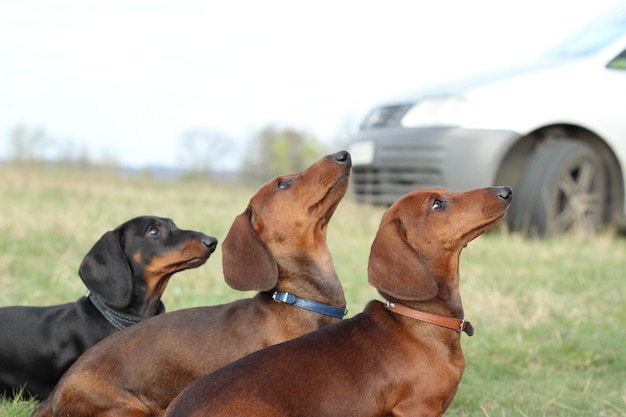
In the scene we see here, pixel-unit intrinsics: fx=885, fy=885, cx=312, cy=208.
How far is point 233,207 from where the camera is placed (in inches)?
591

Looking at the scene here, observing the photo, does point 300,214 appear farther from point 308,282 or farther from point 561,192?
point 561,192

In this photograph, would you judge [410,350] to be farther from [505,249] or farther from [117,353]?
[505,249]

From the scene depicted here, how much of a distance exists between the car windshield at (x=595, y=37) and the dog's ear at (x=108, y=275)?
6840 mm

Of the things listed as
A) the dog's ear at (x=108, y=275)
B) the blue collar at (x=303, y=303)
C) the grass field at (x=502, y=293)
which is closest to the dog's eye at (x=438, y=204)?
the blue collar at (x=303, y=303)

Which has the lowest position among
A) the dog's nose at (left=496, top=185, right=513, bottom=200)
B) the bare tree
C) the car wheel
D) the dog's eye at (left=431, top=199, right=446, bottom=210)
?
the bare tree

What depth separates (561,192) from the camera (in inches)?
410

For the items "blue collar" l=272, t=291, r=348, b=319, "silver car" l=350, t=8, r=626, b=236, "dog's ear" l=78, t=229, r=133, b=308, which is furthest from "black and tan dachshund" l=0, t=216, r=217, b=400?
"silver car" l=350, t=8, r=626, b=236

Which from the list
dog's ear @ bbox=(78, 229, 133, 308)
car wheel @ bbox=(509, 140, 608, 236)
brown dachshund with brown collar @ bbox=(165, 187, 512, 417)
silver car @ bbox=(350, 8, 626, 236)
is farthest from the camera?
car wheel @ bbox=(509, 140, 608, 236)

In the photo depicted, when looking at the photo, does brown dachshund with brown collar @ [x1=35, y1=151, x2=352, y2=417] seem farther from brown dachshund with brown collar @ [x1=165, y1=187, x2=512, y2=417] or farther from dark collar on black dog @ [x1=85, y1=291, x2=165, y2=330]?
dark collar on black dog @ [x1=85, y1=291, x2=165, y2=330]

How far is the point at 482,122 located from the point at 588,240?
1.85m

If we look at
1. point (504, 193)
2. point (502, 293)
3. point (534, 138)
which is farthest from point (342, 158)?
point (534, 138)

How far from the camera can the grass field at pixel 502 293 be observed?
18.4 ft

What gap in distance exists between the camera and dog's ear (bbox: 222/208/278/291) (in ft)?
14.7

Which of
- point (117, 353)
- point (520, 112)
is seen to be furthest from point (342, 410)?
point (520, 112)
